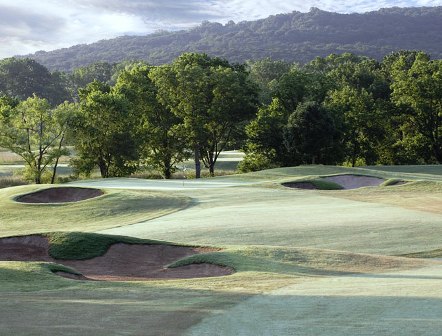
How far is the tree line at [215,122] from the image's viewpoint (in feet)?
201

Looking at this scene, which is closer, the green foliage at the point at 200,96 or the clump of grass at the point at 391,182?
the clump of grass at the point at 391,182

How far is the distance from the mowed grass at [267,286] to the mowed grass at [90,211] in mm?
804

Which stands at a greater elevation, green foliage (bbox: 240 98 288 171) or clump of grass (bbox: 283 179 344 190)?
green foliage (bbox: 240 98 288 171)

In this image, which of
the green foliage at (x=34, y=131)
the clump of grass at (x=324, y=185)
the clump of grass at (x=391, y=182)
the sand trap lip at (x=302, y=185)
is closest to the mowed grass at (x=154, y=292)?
the sand trap lip at (x=302, y=185)

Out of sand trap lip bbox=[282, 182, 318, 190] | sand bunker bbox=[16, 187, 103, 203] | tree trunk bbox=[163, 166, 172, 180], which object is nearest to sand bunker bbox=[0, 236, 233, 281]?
sand bunker bbox=[16, 187, 103, 203]

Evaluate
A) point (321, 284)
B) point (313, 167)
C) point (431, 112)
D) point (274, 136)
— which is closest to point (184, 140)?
point (274, 136)

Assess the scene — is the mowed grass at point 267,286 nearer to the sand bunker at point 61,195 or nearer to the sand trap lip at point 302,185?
the sand bunker at point 61,195

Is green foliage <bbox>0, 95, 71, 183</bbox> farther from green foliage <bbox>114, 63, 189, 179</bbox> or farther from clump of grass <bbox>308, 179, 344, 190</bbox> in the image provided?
clump of grass <bbox>308, 179, 344, 190</bbox>

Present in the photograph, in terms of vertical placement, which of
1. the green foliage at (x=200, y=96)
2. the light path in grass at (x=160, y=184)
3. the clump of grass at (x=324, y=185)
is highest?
→ the green foliage at (x=200, y=96)

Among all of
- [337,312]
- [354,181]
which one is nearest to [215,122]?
[354,181]

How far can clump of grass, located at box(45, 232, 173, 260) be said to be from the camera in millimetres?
20766

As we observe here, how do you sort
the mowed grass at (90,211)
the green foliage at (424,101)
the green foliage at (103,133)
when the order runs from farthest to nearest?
1. the green foliage at (424,101)
2. the green foliage at (103,133)
3. the mowed grass at (90,211)

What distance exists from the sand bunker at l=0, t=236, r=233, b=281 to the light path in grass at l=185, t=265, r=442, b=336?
5081 mm

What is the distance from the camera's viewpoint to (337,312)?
36.1ft
